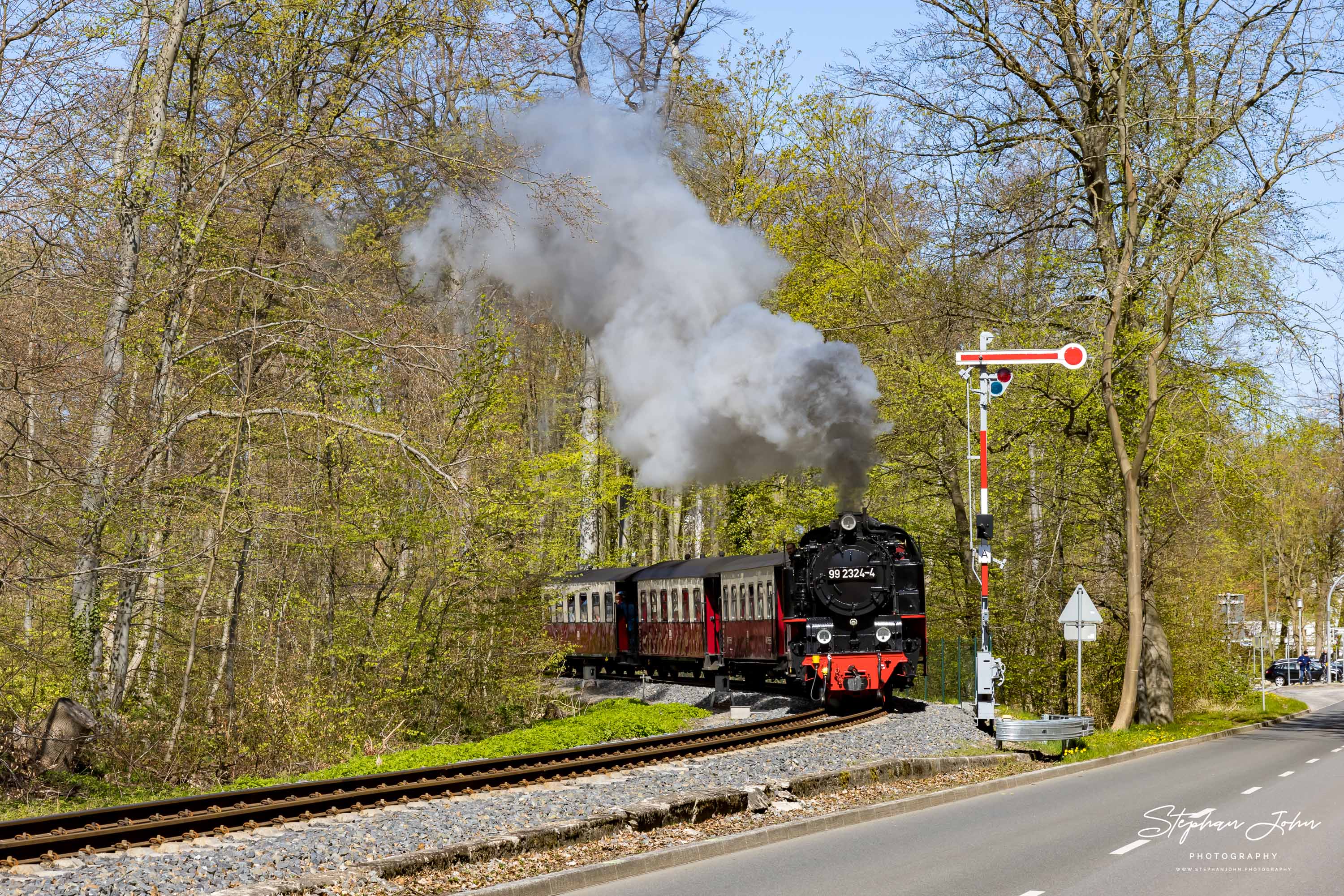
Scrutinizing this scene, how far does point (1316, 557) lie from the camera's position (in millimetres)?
65500

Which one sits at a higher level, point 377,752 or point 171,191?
point 171,191

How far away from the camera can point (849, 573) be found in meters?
21.2

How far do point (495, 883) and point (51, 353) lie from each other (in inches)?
345

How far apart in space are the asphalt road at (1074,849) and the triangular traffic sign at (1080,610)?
5079 millimetres

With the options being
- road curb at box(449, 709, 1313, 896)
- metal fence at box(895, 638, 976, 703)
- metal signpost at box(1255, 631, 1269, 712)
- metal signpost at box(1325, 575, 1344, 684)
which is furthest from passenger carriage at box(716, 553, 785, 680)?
metal signpost at box(1325, 575, 1344, 684)

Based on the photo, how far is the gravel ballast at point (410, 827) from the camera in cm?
836

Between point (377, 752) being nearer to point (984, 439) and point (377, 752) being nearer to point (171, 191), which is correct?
point (171, 191)

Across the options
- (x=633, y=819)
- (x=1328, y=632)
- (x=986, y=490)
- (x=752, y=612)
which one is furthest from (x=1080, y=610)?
(x=1328, y=632)

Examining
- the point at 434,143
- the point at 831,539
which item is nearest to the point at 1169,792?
the point at 831,539

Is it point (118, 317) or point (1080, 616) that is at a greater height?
point (118, 317)

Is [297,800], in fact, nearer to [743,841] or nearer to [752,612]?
[743,841]

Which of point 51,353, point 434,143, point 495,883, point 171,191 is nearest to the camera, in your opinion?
point 495,883

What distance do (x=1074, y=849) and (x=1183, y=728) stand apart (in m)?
17.3

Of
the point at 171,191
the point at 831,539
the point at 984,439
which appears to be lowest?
the point at 831,539
